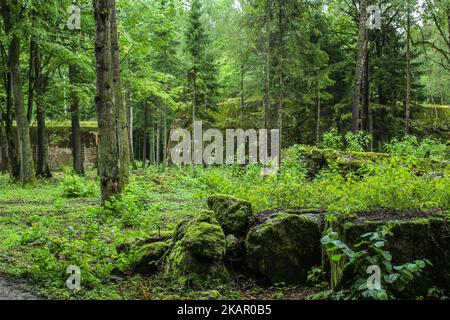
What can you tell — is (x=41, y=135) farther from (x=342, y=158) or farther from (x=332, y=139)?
(x=342, y=158)

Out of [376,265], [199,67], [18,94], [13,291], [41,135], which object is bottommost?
[13,291]

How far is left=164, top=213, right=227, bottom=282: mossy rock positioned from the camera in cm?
586

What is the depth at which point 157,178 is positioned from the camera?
2108 centimetres

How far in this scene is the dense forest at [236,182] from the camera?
534cm

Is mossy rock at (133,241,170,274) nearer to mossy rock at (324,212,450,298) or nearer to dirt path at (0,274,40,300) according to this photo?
dirt path at (0,274,40,300)

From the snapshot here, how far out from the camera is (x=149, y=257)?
664 cm

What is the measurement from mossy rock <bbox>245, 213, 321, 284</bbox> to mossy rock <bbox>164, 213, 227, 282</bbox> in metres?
0.52

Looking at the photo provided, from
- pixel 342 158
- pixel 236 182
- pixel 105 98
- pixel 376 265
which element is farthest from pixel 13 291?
pixel 342 158

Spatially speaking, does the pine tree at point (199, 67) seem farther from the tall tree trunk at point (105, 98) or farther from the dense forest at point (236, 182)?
the tall tree trunk at point (105, 98)

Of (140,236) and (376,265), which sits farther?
(140,236)

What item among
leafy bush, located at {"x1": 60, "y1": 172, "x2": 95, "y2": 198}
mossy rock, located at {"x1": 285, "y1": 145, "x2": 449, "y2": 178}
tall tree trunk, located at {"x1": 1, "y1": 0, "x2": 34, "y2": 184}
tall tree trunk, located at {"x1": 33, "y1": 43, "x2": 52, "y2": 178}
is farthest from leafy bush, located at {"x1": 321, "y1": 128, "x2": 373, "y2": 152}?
tall tree trunk, located at {"x1": 33, "y1": 43, "x2": 52, "y2": 178}

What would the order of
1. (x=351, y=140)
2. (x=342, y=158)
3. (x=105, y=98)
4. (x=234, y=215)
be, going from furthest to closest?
(x=351, y=140) → (x=342, y=158) → (x=105, y=98) → (x=234, y=215)

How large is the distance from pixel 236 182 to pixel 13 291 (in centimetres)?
717
